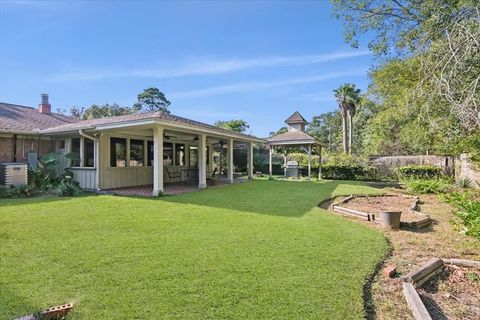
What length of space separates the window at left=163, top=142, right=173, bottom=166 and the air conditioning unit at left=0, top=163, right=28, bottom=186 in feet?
18.6

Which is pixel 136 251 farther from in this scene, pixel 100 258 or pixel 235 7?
pixel 235 7

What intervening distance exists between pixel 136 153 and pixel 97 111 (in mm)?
28260

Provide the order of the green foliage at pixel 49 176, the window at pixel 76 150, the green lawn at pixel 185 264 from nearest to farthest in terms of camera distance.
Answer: the green lawn at pixel 185 264 → the green foliage at pixel 49 176 → the window at pixel 76 150

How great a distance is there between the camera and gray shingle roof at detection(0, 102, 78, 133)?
38.6 ft

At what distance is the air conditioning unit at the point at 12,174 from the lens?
405 inches

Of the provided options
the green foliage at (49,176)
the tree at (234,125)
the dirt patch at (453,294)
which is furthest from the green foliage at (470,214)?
the tree at (234,125)

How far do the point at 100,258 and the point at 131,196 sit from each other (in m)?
6.14

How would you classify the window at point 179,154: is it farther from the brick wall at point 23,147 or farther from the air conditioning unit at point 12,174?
the air conditioning unit at point 12,174

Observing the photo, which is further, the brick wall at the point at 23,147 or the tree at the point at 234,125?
the tree at the point at 234,125

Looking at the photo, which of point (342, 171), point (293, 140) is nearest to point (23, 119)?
point (293, 140)

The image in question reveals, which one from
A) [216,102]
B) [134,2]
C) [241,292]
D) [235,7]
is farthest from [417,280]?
[216,102]

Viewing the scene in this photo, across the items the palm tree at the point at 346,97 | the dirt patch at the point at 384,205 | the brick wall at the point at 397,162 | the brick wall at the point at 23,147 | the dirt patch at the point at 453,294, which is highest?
the palm tree at the point at 346,97

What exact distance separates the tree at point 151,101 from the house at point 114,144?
29286 millimetres

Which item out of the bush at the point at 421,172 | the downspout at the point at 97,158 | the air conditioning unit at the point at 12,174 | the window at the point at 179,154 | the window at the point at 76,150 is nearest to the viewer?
the air conditioning unit at the point at 12,174
